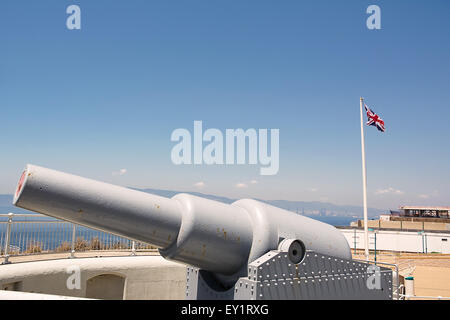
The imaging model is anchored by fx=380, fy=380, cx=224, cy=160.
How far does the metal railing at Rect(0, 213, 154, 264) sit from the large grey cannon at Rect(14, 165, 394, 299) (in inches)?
159

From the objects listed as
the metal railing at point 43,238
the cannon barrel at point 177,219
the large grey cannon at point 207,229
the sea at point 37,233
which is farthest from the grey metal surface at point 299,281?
the sea at point 37,233

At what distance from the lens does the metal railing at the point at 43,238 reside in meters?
8.06

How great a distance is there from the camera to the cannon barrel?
10.6 feet

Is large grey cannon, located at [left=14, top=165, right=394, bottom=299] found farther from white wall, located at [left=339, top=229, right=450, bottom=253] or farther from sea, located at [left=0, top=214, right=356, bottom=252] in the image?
white wall, located at [left=339, top=229, right=450, bottom=253]

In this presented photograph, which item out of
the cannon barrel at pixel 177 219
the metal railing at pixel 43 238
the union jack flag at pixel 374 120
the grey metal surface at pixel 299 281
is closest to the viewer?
the cannon barrel at pixel 177 219

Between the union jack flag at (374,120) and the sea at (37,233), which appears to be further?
the union jack flag at (374,120)

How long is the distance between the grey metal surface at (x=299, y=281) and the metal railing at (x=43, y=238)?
11.9ft

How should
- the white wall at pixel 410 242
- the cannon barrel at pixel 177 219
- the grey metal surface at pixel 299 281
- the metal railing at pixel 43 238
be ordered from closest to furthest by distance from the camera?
the cannon barrel at pixel 177 219
the grey metal surface at pixel 299 281
the metal railing at pixel 43 238
the white wall at pixel 410 242

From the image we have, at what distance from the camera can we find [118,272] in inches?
342

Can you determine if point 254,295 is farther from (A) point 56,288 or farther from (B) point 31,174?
(A) point 56,288

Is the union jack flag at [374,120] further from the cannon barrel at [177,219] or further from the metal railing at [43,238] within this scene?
the cannon barrel at [177,219]

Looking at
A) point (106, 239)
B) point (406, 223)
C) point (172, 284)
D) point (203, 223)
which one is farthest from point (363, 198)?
point (406, 223)

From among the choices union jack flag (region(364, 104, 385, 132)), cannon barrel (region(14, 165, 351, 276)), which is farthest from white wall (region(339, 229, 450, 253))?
cannon barrel (region(14, 165, 351, 276))

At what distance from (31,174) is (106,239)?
24.9 feet
